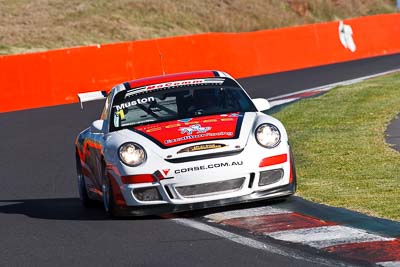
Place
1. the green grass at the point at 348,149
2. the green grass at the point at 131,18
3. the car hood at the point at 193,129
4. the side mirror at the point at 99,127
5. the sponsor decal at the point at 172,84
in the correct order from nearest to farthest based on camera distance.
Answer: the car hood at the point at 193,129, the green grass at the point at 348,149, the side mirror at the point at 99,127, the sponsor decal at the point at 172,84, the green grass at the point at 131,18

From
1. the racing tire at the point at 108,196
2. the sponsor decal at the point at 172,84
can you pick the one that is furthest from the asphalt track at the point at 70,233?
the sponsor decal at the point at 172,84

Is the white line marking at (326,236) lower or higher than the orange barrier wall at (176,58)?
lower

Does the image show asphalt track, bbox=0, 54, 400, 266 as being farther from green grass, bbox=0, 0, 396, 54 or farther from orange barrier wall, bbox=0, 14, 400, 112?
green grass, bbox=0, 0, 396, 54

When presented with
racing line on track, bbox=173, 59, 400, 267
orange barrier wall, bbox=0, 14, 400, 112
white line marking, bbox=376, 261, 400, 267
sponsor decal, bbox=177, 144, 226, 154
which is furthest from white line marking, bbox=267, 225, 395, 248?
orange barrier wall, bbox=0, 14, 400, 112

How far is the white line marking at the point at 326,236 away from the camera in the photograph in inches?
313

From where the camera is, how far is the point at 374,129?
16.6 metres

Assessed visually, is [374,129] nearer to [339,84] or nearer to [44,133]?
[44,133]

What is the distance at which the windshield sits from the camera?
35.4ft

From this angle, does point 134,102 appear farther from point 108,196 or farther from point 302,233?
point 302,233

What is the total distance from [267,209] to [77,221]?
1725 millimetres

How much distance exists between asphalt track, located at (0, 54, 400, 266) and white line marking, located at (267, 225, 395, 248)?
20 centimetres

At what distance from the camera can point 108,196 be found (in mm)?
10148

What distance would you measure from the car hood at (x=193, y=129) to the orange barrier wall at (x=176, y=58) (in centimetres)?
1371

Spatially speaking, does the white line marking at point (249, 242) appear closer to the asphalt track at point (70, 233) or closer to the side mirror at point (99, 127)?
the asphalt track at point (70, 233)
